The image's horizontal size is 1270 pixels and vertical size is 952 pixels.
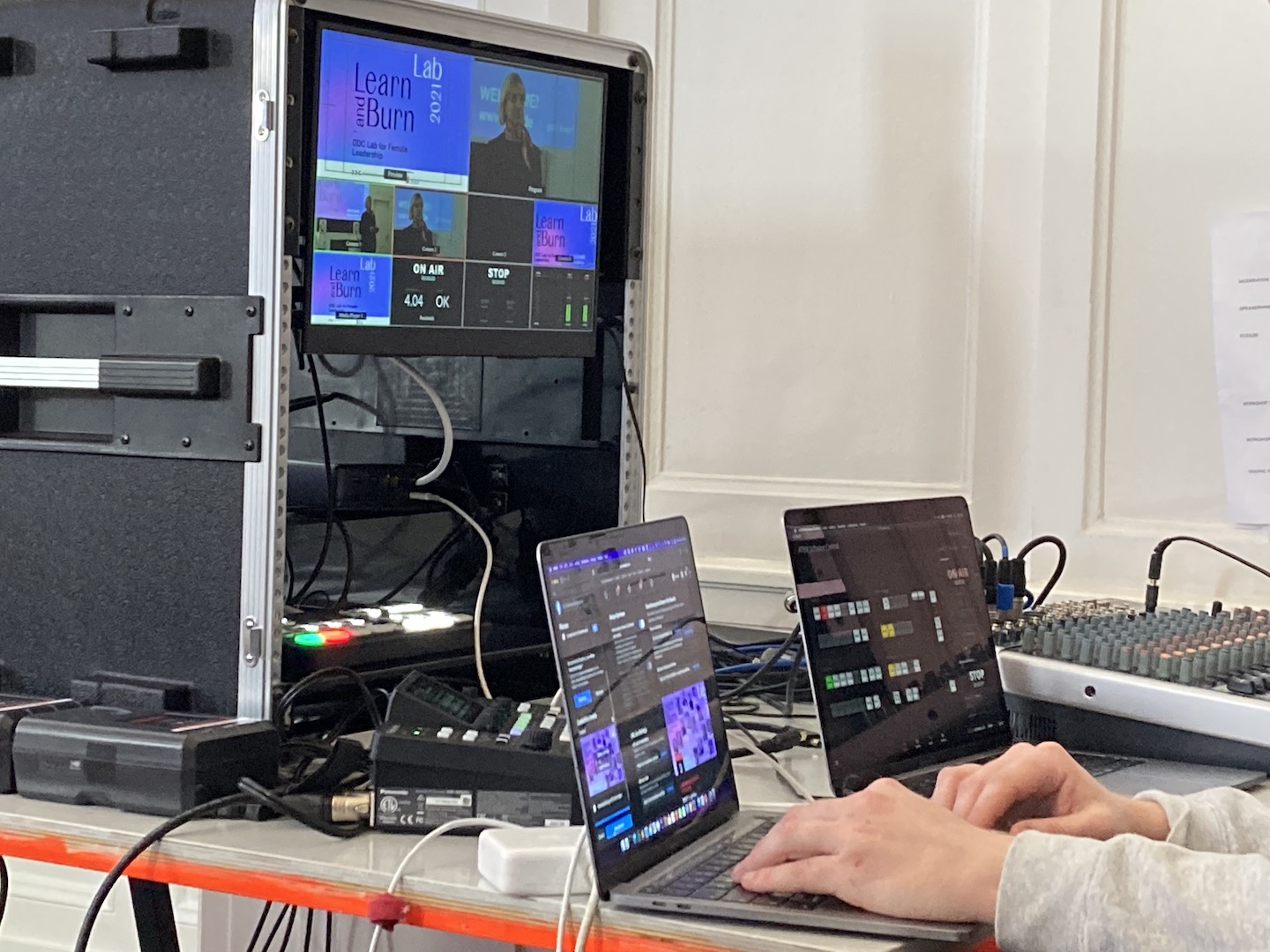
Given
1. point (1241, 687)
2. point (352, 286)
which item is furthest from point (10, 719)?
point (1241, 687)

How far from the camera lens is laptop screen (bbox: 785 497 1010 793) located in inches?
48.6

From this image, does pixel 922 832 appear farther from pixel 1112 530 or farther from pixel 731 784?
pixel 1112 530

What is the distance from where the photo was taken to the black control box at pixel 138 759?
1.15 m

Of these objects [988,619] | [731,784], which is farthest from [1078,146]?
[731,784]

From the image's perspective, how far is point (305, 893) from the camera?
1.05 m

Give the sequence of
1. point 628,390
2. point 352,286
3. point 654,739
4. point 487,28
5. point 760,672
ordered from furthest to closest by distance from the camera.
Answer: point 628,390, point 760,672, point 487,28, point 352,286, point 654,739

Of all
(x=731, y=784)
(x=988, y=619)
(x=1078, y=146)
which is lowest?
(x=731, y=784)

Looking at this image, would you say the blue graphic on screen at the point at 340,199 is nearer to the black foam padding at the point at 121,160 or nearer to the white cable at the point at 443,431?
the black foam padding at the point at 121,160

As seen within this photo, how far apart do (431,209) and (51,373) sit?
0.39 m

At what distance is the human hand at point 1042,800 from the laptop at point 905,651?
0.41ft

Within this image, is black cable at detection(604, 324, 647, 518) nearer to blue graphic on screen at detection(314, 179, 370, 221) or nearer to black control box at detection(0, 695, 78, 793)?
blue graphic on screen at detection(314, 179, 370, 221)

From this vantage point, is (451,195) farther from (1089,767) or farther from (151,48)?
(1089,767)

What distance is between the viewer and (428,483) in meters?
1.66

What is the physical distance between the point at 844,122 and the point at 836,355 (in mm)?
340
